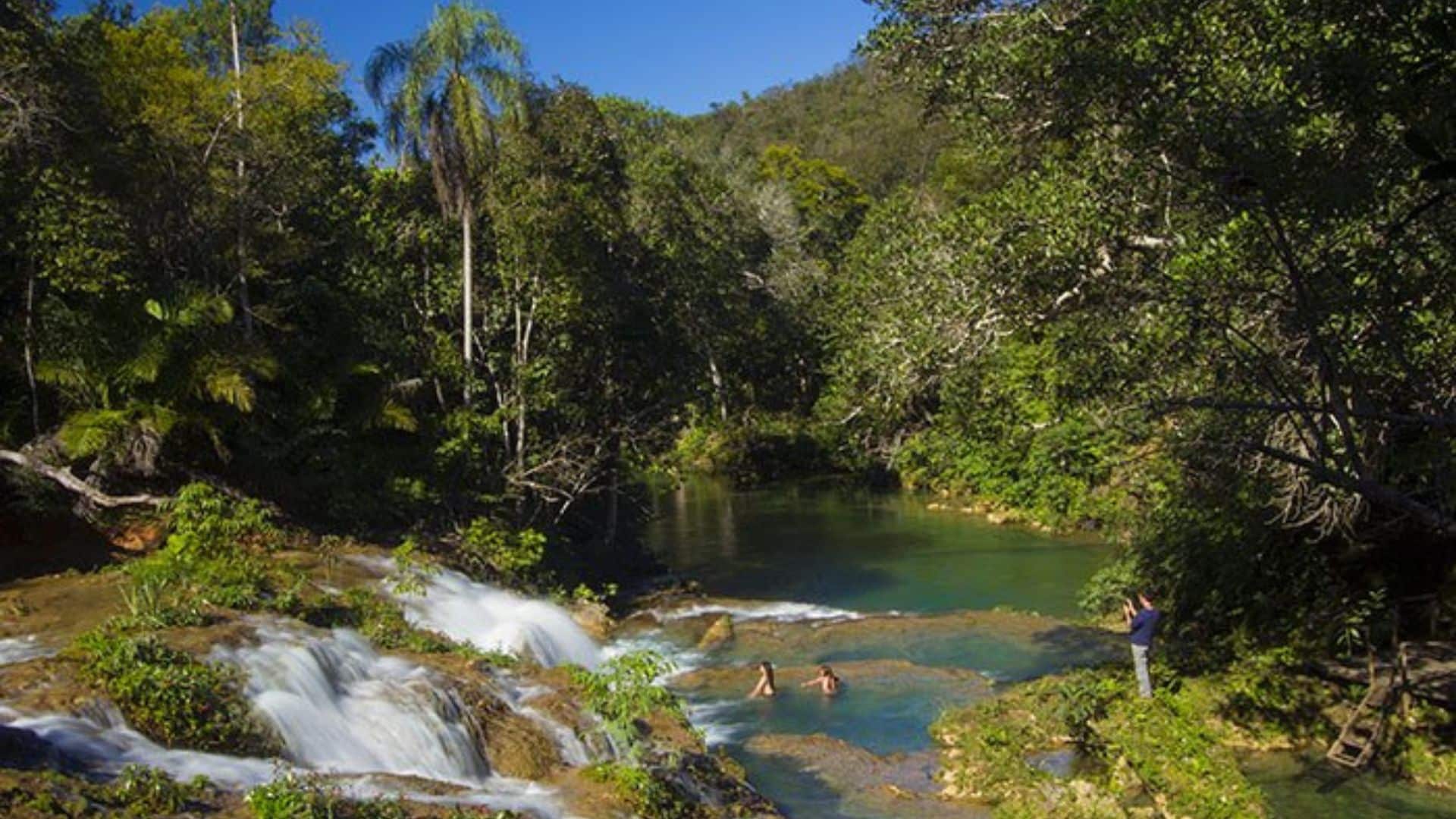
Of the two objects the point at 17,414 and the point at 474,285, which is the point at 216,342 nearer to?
the point at 17,414

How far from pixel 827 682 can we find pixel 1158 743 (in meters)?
5.81

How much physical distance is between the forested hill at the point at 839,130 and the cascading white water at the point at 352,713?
31965mm

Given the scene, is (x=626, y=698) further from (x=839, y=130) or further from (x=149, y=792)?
(x=839, y=130)

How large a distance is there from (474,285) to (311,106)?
654 centimetres

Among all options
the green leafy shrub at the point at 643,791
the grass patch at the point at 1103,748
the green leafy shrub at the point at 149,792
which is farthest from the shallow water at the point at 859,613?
the green leafy shrub at the point at 149,792

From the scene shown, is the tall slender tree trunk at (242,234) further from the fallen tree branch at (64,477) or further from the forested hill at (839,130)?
the forested hill at (839,130)

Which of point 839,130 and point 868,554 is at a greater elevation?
point 839,130

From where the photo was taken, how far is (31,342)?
16672 mm

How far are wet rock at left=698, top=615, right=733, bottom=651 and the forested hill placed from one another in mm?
23550

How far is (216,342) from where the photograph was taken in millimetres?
17734

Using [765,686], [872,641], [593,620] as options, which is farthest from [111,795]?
[872,641]

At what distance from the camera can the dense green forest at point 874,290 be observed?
29.0 feet

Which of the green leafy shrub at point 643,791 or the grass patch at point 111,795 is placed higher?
the grass patch at point 111,795

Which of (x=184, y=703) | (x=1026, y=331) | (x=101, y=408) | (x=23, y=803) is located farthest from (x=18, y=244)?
(x=1026, y=331)
